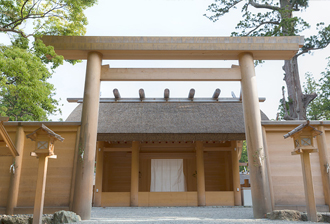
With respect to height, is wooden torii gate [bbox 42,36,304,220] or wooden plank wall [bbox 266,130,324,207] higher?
wooden torii gate [bbox 42,36,304,220]

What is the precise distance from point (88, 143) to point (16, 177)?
1736mm

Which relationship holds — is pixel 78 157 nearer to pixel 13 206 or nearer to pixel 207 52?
pixel 13 206

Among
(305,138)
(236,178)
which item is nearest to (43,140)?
(305,138)

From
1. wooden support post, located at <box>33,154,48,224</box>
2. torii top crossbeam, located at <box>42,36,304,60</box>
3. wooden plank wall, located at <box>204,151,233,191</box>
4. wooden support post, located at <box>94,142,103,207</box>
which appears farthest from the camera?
wooden plank wall, located at <box>204,151,233,191</box>

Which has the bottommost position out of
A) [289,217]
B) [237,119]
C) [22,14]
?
[289,217]

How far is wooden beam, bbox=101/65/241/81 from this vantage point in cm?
606

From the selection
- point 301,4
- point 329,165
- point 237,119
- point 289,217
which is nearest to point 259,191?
point 289,217

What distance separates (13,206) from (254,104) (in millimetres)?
5510

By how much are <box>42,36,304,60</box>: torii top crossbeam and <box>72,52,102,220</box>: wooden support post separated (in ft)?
1.09

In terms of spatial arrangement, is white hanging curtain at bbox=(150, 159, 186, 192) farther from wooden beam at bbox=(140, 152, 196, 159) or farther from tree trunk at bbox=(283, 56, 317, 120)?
tree trunk at bbox=(283, 56, 317, 120)

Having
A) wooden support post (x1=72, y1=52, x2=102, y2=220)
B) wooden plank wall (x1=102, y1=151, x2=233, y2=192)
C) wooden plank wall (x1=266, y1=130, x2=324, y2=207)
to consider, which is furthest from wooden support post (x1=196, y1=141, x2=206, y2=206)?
wooden support post (x1=72, y1=52, x2=102, y2=220)

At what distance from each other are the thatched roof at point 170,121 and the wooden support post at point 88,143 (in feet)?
10.6

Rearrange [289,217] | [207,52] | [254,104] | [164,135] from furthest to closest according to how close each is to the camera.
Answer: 1. [164,135]
2. [207,52]
3. [254,104]
4. [289,217]

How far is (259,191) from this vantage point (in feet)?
17.3
